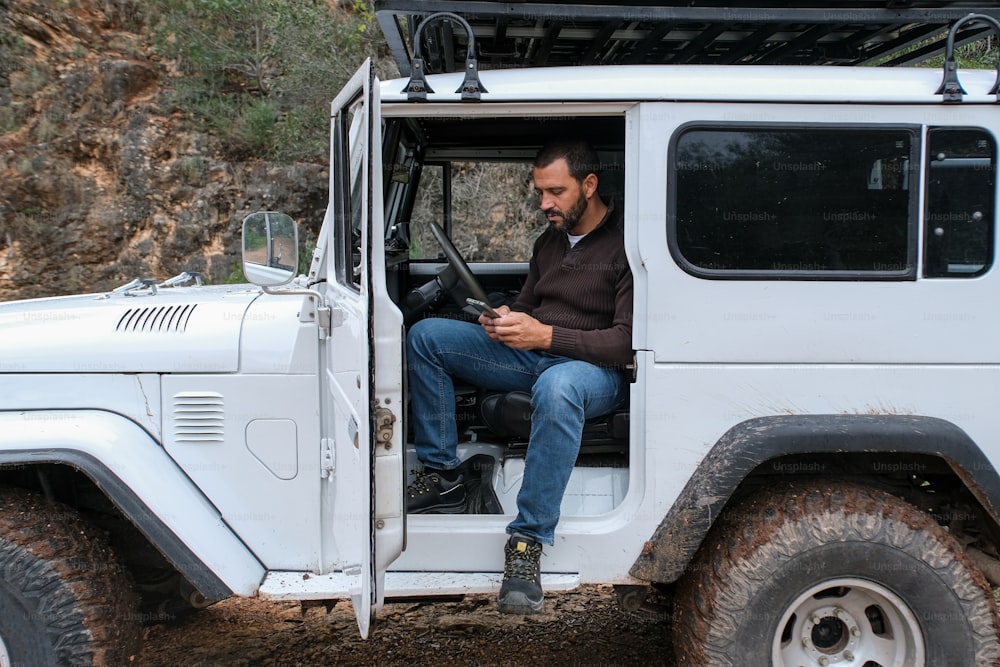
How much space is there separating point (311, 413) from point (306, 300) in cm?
39

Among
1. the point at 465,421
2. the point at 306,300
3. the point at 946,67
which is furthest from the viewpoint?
the point at 465,421

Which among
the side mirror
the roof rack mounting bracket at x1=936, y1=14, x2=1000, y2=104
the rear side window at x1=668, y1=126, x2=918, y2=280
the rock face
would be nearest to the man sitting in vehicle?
the rear side window at x1=668, y1=126, x2=918, y2=280

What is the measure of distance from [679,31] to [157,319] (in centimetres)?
227

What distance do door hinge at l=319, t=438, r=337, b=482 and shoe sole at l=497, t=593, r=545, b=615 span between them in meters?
0.72

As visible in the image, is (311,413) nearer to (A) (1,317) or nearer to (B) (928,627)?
(A) (1,317)

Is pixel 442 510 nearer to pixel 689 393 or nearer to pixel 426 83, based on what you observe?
pixel 689 393

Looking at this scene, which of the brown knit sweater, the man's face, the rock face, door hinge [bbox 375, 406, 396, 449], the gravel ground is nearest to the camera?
door hinge [bbox 375, 406, 396, 449]

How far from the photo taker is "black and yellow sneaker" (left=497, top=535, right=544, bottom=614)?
250cm

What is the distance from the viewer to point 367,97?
2238 millimetres

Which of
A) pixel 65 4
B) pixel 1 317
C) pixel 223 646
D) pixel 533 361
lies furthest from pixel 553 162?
pixel 65 4

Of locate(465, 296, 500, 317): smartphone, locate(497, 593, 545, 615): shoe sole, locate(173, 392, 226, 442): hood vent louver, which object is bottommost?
locate(497, 593, 545, 615): shoe sole

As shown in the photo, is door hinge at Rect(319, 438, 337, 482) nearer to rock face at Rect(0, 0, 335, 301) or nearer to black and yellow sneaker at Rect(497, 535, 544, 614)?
black and yellow sneaker at Rect(497, 535, 544, 614)

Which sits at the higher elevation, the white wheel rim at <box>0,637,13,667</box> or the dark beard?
the dark beard

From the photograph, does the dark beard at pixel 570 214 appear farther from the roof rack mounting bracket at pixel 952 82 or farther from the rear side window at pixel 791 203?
the roof rack mounting bracket at pixel 952 82
